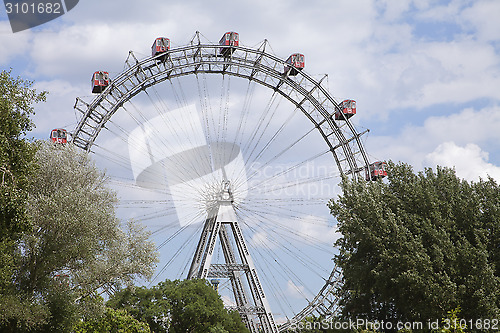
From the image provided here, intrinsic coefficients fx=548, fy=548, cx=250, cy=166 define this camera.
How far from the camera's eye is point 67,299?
21.6m

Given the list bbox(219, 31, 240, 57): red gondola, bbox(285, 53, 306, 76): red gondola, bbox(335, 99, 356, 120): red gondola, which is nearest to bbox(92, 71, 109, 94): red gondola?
bbox(219, 31, 240, 57): red gondola

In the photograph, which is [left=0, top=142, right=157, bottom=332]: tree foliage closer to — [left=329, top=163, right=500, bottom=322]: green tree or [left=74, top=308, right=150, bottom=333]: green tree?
[left=74, top=308, right=150, bottom=333]: green tree

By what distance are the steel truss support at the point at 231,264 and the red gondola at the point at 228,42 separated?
32.8 ft

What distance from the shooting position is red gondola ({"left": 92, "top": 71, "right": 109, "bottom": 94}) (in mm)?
38344

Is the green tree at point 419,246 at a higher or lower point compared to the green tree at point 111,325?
higher

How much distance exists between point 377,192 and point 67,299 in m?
14.3

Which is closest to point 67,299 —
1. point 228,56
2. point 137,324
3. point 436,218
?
point 137,324

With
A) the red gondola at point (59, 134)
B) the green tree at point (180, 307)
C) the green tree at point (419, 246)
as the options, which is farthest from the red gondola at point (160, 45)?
the green tree at point (419, 246)

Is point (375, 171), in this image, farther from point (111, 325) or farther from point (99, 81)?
point (111, 325)

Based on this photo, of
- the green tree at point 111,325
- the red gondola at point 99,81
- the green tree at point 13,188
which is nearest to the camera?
the green tree at point 13,188

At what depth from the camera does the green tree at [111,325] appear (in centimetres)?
2753

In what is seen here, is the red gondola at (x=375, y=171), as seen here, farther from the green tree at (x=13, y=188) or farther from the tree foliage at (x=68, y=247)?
the green tree at (x=13, y=188)

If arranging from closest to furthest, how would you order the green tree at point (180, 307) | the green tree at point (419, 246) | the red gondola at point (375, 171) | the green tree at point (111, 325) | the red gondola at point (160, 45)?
the green tree at point (419, 246) → the green tree at point (111, 325) → the red gondola at point (160, 45) → the green tree at point (180, 307) → the red gondola at point (375, 171)

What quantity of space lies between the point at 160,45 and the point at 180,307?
19.6 metres
